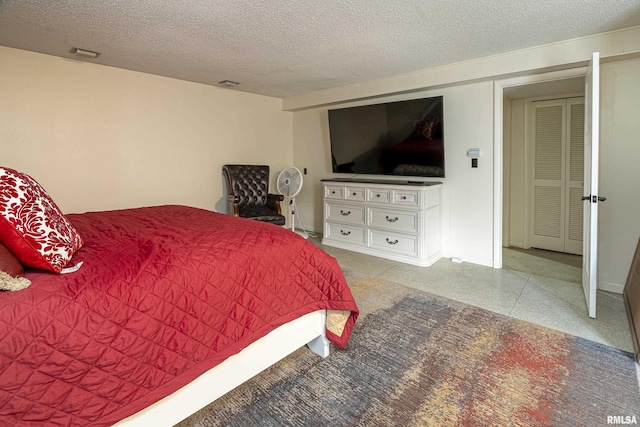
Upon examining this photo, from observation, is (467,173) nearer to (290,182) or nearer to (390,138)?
(390,138)

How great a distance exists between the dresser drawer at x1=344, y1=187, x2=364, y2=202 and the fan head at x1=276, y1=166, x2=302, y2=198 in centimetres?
70

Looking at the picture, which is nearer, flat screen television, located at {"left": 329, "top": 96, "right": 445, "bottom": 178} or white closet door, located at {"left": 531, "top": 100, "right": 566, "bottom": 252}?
flat screen television, located at {"left": 329, "top": 96, "right": 445, "bottom": 178}

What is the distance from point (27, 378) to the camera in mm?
1114

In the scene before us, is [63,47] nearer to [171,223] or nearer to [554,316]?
[171,223]

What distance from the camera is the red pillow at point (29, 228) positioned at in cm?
135

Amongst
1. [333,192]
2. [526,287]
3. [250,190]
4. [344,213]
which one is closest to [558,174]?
[526,287]

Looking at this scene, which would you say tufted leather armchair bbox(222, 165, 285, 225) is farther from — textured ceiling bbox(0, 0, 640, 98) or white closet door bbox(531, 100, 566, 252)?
white closet door bbox(531, 100, 566, 252)

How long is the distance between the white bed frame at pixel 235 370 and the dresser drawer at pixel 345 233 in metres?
2.47

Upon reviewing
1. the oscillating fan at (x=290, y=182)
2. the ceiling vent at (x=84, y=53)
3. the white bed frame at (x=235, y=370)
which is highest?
the ceiling vent at (x=84, y=53)

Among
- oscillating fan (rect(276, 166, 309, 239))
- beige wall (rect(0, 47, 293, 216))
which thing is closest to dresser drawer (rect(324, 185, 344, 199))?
oscillating fan (rect(276, 166, 309, 239))

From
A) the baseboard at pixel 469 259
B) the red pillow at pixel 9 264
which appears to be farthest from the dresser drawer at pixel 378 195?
the red pillow at pixel 9 264

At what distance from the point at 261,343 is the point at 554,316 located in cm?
231

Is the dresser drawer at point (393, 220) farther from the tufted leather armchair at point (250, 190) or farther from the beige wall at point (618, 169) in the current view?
the beige wall at point (618, 169)

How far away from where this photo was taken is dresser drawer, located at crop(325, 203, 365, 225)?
4.57 meters
